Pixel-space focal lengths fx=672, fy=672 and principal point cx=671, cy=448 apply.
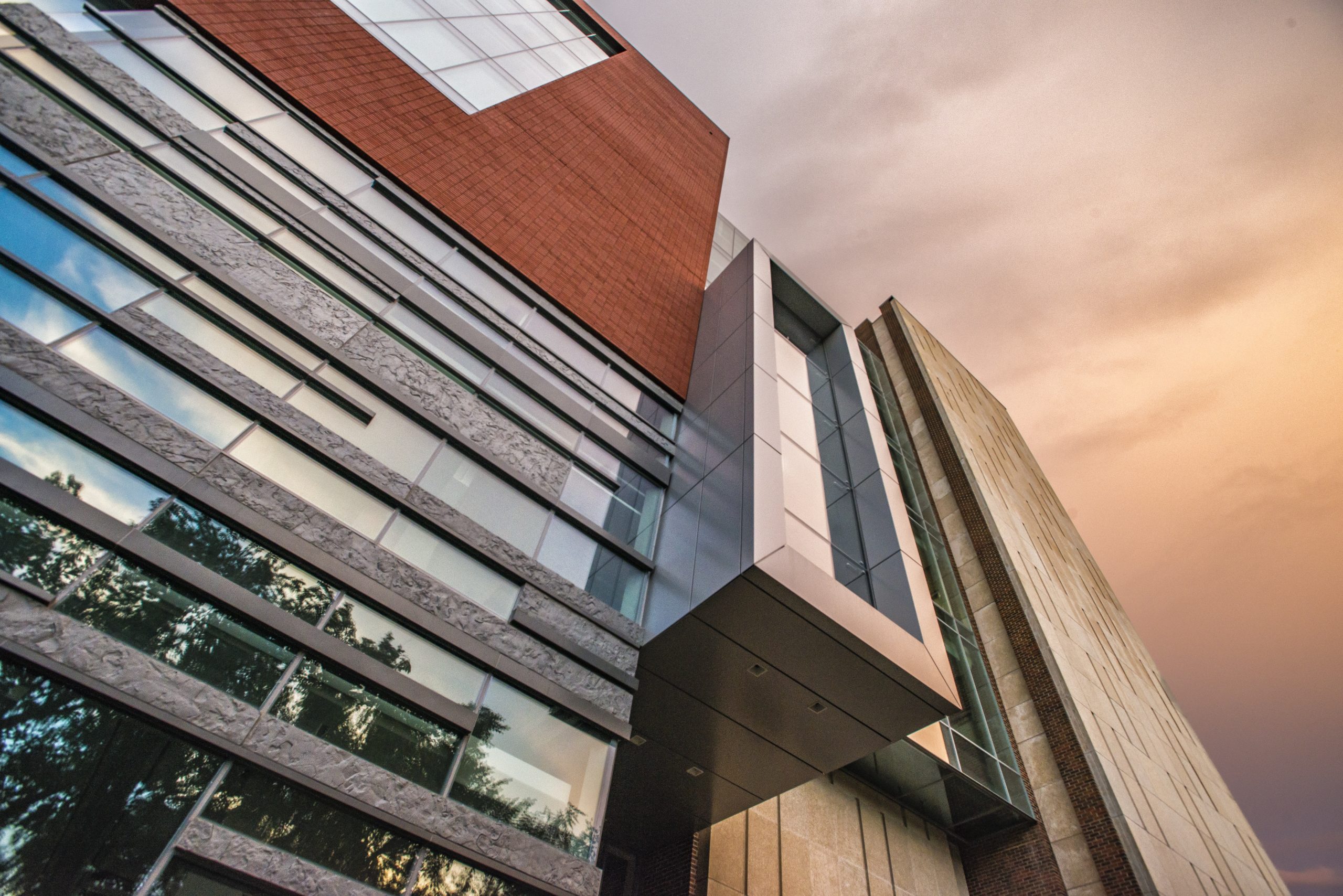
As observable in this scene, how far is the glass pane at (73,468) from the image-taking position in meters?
6.36

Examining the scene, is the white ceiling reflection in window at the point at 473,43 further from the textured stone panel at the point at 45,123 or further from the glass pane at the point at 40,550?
the glass pane at the point at 40,550

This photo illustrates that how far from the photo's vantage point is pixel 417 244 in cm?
1287

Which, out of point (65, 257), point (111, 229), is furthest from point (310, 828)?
point (111, 229)

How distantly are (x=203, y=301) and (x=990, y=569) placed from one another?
2400 centimetres

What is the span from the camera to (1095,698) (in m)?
21.2

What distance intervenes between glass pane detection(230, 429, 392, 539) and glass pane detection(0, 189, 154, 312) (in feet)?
7.31

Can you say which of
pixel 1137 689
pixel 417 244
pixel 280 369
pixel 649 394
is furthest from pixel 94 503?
pixel 1137 689

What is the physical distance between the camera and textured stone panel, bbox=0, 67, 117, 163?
329 inches

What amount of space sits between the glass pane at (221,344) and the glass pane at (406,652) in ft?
10.6

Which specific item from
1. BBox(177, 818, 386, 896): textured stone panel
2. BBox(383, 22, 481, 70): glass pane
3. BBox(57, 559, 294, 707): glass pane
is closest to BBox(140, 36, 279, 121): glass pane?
BBox(383, 22, 481, 70): glass pane

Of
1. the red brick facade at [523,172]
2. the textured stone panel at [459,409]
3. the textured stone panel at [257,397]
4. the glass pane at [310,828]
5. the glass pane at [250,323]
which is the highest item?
the red brick facade at [523,172]

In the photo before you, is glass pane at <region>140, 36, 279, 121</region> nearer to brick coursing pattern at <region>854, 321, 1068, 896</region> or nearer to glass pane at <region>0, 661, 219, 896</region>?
glass pane at <region>0, 661, 219, 896</region>

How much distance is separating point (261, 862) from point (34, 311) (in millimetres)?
6162

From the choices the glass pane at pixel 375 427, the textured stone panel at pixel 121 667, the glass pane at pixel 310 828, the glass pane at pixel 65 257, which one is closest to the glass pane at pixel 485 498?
the glass pane at pixel 375 427
